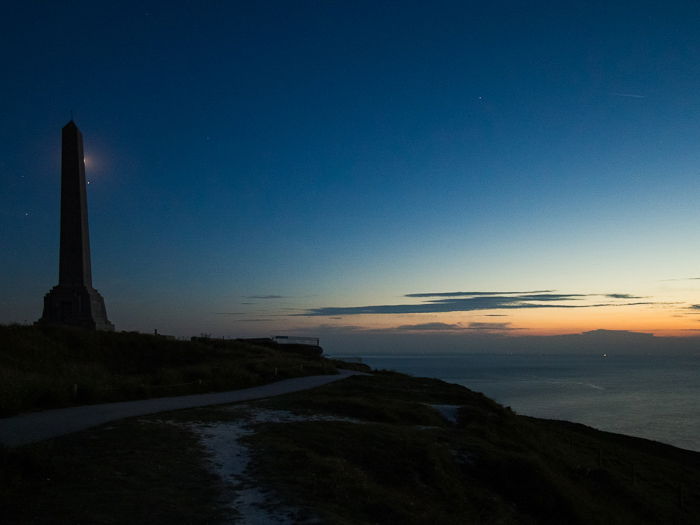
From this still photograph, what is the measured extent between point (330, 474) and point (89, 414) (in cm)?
842

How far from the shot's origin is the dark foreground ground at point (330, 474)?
8.12m

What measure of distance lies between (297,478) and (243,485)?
1.01 meters

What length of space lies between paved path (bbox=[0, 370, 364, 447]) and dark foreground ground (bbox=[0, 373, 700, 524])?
0.91 metres

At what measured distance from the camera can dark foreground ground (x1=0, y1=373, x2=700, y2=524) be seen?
8125 millimetres

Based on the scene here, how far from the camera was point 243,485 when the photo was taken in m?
9.26

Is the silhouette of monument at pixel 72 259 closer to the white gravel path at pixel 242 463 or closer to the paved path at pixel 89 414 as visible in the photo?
the paved path at pixel 89 414

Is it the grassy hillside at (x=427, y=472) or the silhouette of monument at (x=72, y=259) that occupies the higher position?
the silhouette of monument at (x=72, y=259)

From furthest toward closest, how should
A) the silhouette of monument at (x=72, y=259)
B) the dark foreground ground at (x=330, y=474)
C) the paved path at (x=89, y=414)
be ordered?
the silhouette of monument at (x=72, y=259) < the paved path at (x=89, y=414) < the dark foreground ground at (x=330, y=474)

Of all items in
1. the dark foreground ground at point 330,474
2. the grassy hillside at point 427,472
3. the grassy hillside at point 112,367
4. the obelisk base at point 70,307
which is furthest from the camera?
the obelisk base at point 70,307

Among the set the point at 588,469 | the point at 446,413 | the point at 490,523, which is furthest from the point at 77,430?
the point at 588,469

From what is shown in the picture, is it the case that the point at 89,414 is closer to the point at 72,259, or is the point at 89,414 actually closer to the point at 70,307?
the point at 70,307

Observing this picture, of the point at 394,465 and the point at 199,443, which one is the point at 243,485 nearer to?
the point at 199,443

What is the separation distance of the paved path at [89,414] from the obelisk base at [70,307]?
21.7 m

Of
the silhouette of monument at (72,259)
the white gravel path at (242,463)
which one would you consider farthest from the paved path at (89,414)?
the silhouette of monument at (72,259)
